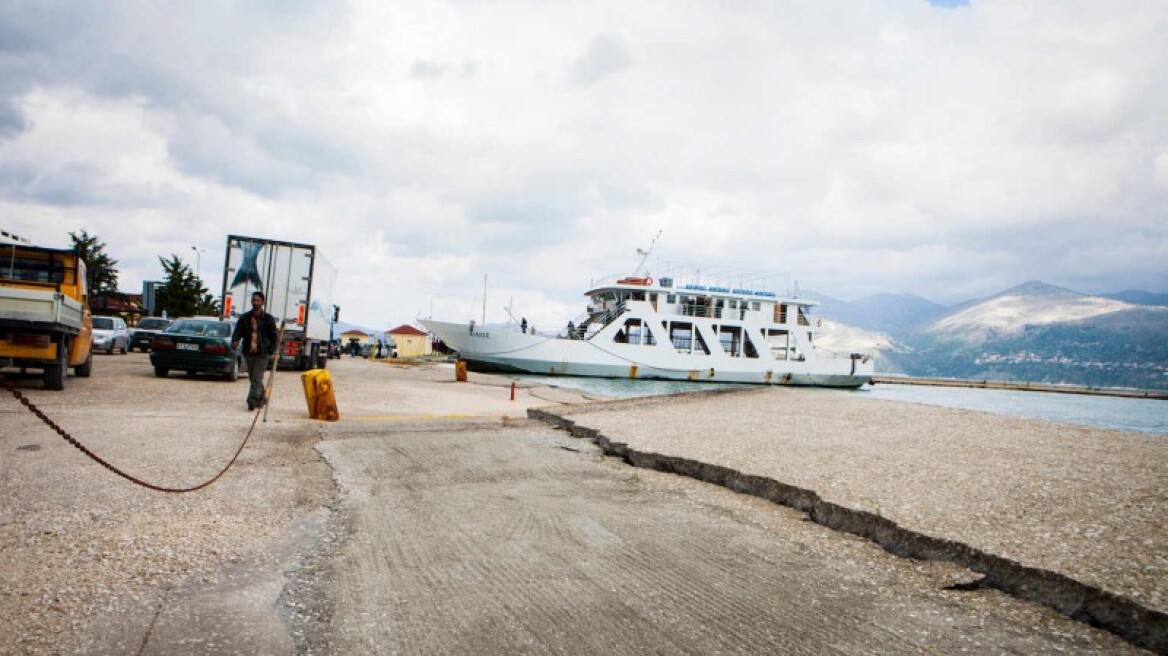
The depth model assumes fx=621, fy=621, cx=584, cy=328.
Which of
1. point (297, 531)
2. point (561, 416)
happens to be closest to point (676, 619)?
point (297, 531)

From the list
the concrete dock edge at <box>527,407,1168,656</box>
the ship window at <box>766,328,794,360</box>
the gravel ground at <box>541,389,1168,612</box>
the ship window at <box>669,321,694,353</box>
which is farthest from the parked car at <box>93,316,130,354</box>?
the ship window at <box>766,328,794,360</box>

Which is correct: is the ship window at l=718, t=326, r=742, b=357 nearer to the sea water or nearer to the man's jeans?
the sea water

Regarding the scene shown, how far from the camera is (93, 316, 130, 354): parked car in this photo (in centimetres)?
2238

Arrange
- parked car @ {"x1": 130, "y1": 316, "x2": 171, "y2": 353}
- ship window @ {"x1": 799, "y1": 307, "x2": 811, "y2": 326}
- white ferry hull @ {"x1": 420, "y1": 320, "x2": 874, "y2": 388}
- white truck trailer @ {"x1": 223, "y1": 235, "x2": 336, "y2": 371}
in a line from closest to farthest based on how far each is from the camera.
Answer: white truck trailer @ {"x1": 223, "y1": 235, "x2": 336, "y2": 371}, parked car @ {"x1": 130, "y1": 316, "x2": 171, "y2": 353}, white ferry hull @ {"x1": 420, "y1": 320, "x2": 874, "y2": 388}, ship window @ {"x1": 799, "y1": 307, "x2": 811, "y2": 326}

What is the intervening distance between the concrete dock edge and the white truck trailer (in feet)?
44.4

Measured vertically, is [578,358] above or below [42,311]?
below

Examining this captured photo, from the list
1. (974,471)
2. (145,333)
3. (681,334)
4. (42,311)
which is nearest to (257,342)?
(42,311)

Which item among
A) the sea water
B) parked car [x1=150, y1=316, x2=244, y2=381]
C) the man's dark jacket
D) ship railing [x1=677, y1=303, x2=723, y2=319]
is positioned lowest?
the sea water

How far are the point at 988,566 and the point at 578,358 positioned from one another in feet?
105

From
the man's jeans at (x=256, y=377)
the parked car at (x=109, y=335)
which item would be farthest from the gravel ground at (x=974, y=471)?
the parked car at (x=109, y=335)

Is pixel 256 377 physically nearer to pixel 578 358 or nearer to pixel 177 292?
pixel 578 358

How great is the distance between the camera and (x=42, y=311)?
29.8ft

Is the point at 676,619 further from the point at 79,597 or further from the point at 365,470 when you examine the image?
the point at 365,470

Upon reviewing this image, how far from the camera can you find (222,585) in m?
2.91
